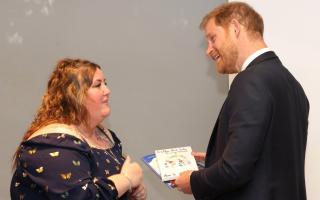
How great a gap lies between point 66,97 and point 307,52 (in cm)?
118

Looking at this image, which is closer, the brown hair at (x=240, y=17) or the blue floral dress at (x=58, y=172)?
the blue floral dress at (x=58, y=172)

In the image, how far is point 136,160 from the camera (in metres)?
2.05

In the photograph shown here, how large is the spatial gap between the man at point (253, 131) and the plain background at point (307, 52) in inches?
20.8

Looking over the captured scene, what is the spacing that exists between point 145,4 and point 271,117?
1117mm

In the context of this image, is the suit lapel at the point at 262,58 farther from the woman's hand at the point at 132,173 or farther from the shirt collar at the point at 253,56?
the woman's hand at the point at 132,173

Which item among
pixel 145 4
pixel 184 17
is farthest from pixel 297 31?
pixel 145 4

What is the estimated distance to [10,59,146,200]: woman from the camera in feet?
4.03

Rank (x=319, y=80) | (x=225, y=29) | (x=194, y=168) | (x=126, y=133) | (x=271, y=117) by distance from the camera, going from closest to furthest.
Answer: (x=271, y=117), (x=225, y=29), (x=194, y=168), (x=319, y=80), (x=126, y=133)

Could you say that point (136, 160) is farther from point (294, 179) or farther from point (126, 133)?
point (294, 179)

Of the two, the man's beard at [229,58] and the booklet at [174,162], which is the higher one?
the man's beard at [229,58]

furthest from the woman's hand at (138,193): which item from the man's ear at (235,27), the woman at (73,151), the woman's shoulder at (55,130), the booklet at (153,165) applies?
the man's ear at (235,27)

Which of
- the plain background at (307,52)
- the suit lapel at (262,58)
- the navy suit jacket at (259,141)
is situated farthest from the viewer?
the plain background at (307,52)

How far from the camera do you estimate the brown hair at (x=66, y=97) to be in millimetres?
1430

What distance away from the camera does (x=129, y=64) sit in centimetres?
203
